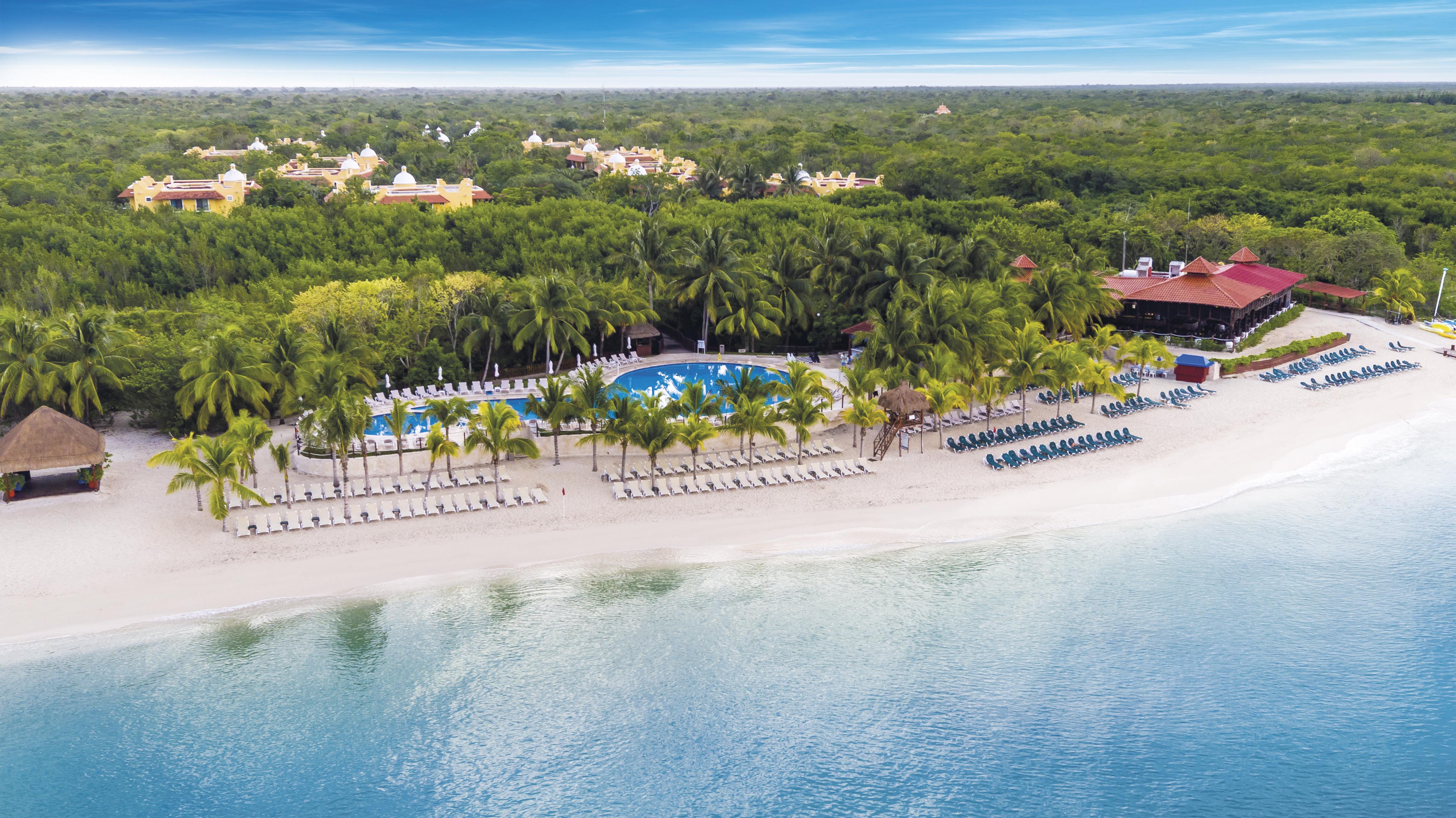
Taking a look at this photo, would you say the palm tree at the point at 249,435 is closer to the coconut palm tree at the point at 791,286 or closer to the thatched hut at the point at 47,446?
the thatched hut at the point at 47,446

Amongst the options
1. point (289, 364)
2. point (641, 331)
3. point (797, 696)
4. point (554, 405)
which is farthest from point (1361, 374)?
point (289, 364)

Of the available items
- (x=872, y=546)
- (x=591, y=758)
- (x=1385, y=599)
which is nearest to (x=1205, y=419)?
(x=1385, y=599)

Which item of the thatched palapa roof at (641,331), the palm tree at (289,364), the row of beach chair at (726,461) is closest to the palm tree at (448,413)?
the row of beach chair at (726,461)

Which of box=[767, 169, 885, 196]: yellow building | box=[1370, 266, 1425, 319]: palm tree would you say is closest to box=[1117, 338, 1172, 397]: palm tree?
box=[1370, 266, 1425, 319]: palm tree

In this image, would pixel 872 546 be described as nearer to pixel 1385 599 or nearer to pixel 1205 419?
pixel 1385 599

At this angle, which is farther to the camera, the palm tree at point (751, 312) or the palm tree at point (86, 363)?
the palm tree at point (751, 312)
